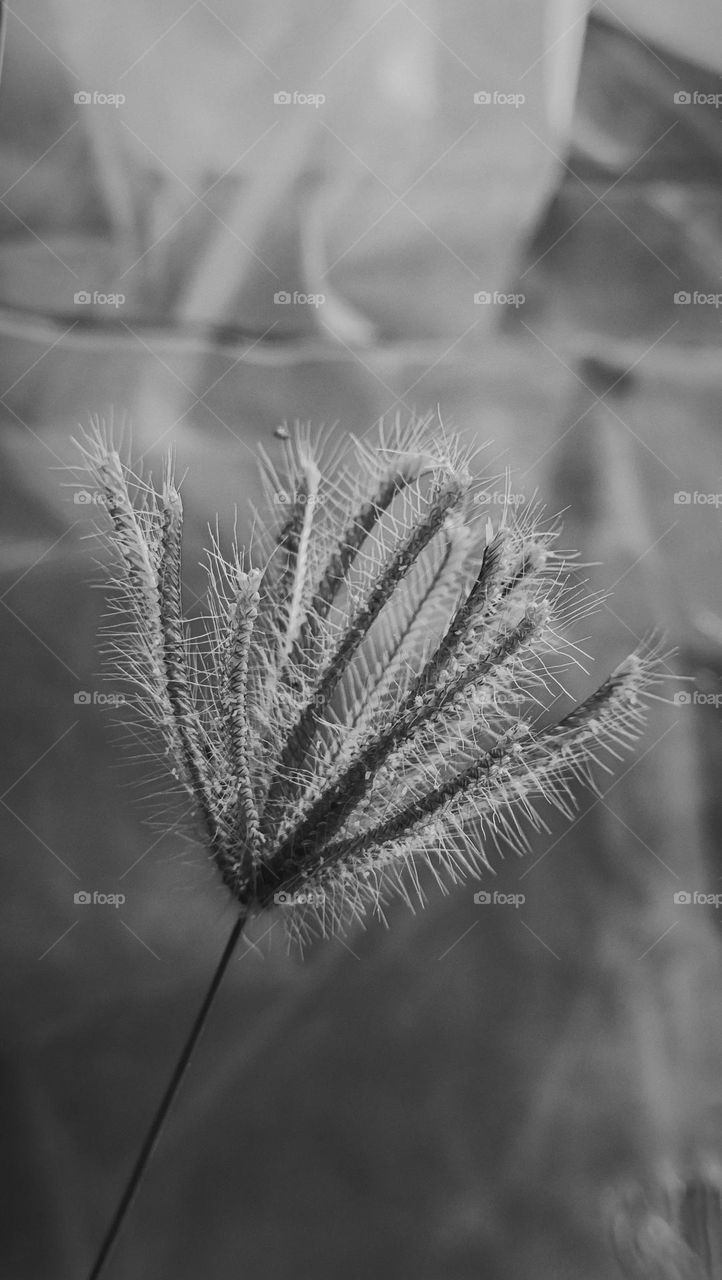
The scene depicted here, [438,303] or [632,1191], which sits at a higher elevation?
[438,303]

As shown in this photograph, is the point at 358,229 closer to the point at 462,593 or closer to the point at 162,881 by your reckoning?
the point at 462,593

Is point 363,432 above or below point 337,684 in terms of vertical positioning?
above

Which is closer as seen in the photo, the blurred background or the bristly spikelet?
the bristly spikelet

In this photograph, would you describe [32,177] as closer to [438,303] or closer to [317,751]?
[438,303]

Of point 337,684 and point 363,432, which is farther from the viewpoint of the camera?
point 363,432

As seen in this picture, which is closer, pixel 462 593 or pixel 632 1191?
pixel 462 593

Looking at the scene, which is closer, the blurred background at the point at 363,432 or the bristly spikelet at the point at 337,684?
the bristly spikelet at the point at 337,684

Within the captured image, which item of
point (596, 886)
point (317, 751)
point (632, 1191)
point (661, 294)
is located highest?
point (661, 294)

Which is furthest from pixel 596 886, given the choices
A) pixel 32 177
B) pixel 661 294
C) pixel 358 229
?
pixel 32 177
